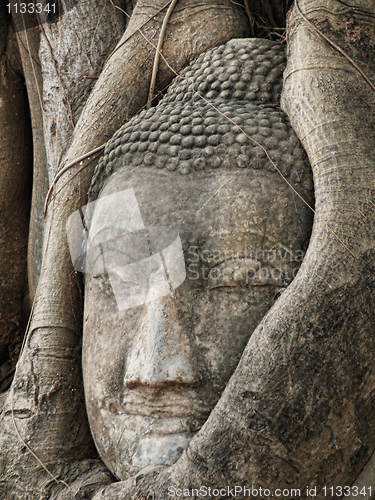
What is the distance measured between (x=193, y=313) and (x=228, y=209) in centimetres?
33

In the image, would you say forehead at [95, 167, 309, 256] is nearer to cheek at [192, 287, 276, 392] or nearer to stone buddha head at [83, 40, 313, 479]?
stone buddha head at [83, 40, 313, 479]

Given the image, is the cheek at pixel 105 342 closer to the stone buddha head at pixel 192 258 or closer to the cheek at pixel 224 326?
the stone buddha head at pixel 192 258

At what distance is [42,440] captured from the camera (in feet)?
6.08

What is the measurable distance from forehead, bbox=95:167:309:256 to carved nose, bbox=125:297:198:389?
0.24 m

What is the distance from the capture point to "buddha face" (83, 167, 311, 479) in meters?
1.48

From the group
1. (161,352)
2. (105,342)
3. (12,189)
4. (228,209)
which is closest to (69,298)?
(105,342)

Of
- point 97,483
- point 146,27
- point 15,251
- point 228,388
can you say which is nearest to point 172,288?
point 228,388

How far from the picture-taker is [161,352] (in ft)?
4.89

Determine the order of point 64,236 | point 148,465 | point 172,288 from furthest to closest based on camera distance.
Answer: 1. point 64,236
2. point 172,288
3. point 148,465

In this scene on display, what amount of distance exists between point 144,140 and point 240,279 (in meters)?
0.64

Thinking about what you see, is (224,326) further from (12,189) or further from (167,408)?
(12,189)

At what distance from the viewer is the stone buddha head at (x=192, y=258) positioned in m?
1.49

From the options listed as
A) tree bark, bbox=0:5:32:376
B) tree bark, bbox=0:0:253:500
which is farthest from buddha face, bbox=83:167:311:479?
tree bark, bbox=0:5:32:376

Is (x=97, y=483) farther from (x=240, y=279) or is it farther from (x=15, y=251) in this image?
(x=15, y=251)
